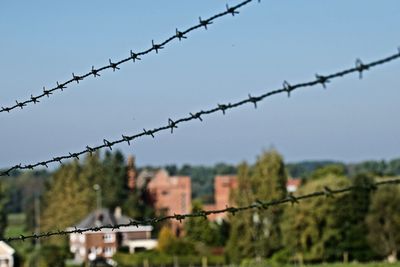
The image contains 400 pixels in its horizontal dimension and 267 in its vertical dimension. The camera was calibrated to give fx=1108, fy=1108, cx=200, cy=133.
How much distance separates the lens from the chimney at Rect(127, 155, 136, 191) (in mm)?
101750

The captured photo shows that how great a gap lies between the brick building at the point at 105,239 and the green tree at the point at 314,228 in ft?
42.7

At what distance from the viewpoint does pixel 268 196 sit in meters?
62.8

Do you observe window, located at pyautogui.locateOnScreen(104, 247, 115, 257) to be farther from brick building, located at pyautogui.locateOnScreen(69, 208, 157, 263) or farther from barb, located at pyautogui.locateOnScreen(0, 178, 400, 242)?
barb, located at pyautogui.locateOnScreen(0, 178, 400, 242)

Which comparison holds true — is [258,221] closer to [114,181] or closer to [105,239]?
[105,239]

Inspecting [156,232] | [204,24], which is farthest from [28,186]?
[204,24]

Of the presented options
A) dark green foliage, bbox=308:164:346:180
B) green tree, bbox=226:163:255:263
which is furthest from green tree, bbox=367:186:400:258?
dark green foliage, bbox=308:164:346:180

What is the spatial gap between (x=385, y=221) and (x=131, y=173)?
46792 mm

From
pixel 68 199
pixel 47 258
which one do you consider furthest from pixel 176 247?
pixel 68 199

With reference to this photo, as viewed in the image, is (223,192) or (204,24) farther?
(223,192)

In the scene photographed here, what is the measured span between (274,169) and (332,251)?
6.00 m

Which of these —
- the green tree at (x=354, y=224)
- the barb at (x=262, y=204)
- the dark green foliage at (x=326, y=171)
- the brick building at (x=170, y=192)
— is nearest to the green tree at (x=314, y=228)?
the green tree at (x=354, y=224)

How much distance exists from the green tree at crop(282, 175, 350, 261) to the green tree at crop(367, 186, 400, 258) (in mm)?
1793

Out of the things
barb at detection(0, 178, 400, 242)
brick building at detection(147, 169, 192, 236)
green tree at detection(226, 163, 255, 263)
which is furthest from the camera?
brick building at detection(147, 169, 192, 236)

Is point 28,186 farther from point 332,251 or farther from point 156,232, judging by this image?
point 332,251
